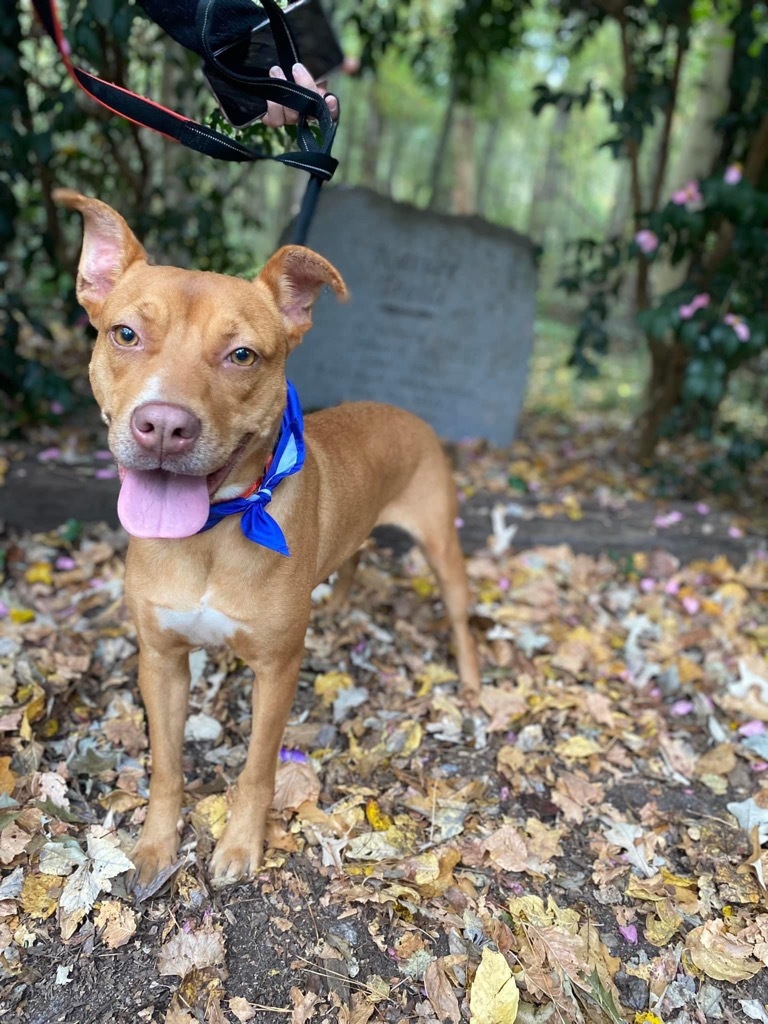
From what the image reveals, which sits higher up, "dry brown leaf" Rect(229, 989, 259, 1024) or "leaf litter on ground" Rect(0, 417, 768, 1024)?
"leaf litter on ground" Rect(0, 417, 768, 1024)

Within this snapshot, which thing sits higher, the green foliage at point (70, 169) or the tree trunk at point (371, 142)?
the tree trunk at point (371, 142)

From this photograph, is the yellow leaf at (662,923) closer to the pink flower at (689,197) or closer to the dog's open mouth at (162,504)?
the dog's open mouth at (162,504)

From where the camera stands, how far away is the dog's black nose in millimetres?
1920

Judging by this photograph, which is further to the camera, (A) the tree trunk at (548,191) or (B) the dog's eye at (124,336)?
(A) the tree trunk at (548,191)

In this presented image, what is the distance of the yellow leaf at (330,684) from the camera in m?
3.82

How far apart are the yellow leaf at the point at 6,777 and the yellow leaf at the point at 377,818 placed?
4.48ft

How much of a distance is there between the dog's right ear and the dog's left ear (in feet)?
1.36

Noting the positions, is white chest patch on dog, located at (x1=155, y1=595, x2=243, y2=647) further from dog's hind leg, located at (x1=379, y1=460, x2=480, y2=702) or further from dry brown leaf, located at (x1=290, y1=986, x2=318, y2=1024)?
dog's hind leg, located at (x1=379, y1=460, x2=480, y2=702)

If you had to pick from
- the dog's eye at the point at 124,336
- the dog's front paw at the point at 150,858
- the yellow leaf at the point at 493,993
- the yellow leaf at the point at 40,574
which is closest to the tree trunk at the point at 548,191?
the yellow leaf at the point at 40,574

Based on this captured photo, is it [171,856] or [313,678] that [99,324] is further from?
[313,678]

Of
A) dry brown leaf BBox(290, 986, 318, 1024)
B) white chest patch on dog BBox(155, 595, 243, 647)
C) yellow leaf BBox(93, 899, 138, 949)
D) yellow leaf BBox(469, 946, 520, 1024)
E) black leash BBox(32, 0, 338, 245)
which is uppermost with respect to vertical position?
black leash BBox(32, 0, 338, 245)

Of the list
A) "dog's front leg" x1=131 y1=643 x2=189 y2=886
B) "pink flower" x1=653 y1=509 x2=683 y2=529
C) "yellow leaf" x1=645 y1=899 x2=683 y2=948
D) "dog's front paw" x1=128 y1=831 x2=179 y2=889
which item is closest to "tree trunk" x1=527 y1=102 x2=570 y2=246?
"pink flower" x1=653 y1=509 x2=683 y2=529

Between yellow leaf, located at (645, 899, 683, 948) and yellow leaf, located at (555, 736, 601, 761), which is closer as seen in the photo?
yellow leaf, located at (645, 899, 683, 948)

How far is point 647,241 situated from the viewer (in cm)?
583
